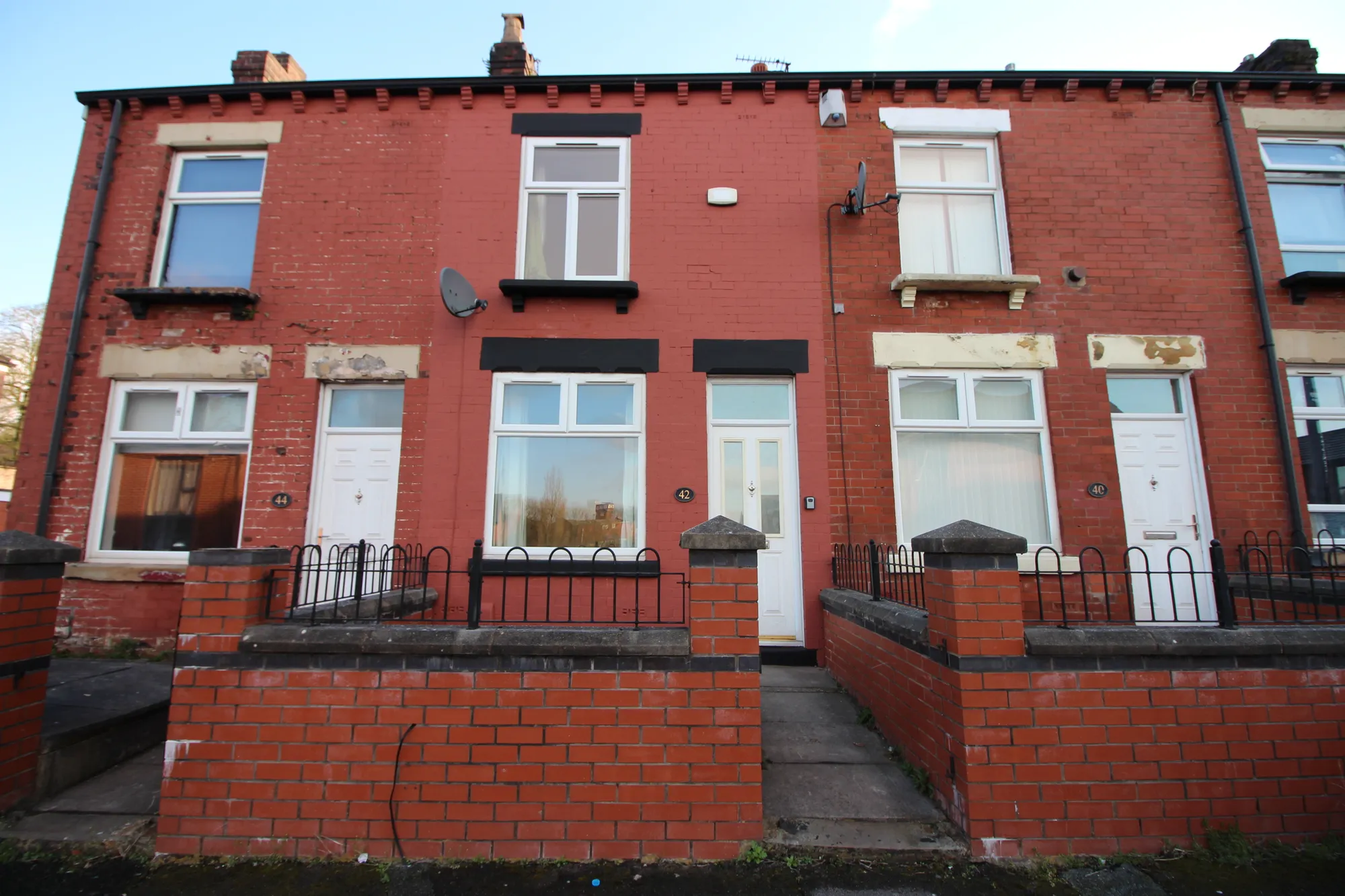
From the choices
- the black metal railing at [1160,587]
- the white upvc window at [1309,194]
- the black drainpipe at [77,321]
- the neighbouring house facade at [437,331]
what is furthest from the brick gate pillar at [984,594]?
the black drainpipe at [77,321]

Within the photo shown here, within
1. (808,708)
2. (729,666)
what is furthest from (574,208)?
(808,708)

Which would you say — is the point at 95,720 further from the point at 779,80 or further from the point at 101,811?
the point at 779,80

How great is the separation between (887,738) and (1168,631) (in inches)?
65.5

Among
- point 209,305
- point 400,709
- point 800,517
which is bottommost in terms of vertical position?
point 400,709

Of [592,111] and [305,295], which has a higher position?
[592,111]

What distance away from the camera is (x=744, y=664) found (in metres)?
2.84

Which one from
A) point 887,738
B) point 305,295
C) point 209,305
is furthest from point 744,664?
point 209,305

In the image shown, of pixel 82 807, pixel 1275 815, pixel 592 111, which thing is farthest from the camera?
pixel 592 111

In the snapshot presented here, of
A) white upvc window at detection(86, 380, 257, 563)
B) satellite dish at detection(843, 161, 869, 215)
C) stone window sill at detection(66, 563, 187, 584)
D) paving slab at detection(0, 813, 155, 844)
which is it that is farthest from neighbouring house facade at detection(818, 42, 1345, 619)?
stone window sill at detection(66, 563, 187, 584)

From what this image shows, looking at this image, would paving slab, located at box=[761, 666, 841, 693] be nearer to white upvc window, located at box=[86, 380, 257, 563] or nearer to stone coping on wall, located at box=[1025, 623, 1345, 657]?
stone coping on wall, located at box=[1025, 623, 1345, 657]

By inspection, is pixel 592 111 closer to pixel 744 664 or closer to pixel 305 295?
pixel 305 295

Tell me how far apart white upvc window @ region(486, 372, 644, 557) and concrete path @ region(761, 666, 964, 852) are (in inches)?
91.9

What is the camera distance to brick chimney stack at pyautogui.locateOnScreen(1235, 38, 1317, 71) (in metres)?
6.54

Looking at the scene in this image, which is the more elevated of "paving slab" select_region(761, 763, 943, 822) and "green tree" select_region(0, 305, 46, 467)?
"green tree" select_region(0, 305, 46, 467)
